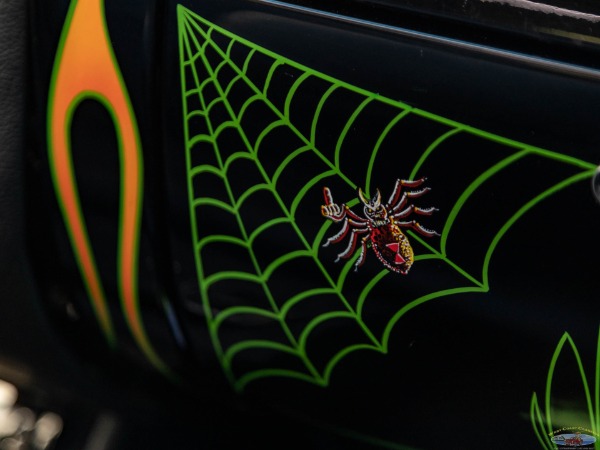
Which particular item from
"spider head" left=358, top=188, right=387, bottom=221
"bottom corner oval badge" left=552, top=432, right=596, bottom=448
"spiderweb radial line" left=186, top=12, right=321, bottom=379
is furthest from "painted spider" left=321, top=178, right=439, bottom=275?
"bottom corner oval badge" left=552, top=432, right=596, bottom=448

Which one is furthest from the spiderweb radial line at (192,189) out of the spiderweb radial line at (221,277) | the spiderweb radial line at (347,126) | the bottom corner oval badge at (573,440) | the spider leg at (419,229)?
the bottom corner oval badge at (573,440)

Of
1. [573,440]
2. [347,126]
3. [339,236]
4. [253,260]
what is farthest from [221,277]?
[573,440]

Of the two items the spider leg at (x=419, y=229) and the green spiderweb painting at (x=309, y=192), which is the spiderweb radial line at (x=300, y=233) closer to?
the green spiderweb painting at (x=309, y=192)

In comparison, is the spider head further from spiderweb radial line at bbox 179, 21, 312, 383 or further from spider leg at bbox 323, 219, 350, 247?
spiderweb radial line at bbox 179, 21, 312, 383

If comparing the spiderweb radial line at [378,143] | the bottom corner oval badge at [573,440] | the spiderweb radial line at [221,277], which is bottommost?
the bottom corner oval badge at [573,440]

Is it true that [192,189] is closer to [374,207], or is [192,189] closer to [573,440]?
[374,207]

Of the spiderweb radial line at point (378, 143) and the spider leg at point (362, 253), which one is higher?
the spiderweb radial line at point (378, 143)

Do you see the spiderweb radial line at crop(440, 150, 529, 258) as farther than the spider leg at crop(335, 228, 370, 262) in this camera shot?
No

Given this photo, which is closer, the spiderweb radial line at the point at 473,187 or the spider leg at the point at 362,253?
the spiderweb radial line at the point at 473,187
